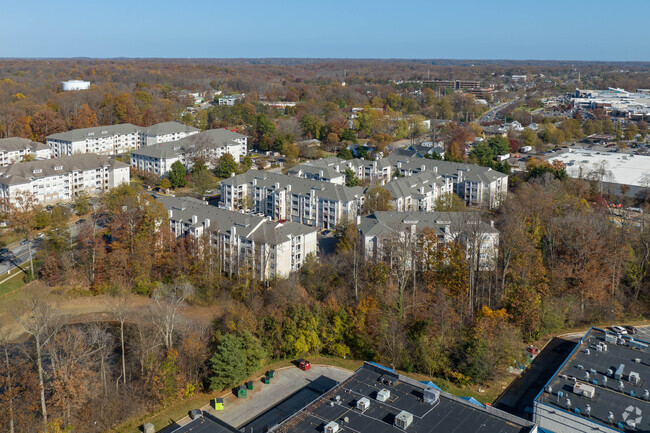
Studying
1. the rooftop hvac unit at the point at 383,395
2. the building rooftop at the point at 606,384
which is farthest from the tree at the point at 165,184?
the building rooftop at the point at 606,384

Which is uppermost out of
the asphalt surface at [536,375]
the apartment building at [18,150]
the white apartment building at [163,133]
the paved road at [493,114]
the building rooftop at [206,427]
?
the paved road at [493,114]

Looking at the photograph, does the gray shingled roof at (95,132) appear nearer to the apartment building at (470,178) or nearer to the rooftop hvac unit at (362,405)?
the apartment building at (470,178)

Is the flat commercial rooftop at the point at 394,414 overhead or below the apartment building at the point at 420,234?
below

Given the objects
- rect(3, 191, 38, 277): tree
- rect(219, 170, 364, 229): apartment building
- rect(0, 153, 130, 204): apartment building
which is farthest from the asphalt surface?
rect(0, 153, 130, 204): apartment building

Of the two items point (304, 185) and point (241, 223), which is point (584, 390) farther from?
point (304, 185)

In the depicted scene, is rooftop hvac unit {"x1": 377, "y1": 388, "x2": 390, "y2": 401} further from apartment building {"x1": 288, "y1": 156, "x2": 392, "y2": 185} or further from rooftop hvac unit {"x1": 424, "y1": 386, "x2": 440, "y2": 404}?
apartment building {"x1": 288, "y1": 156, "x2": 392, "y2": 185}
